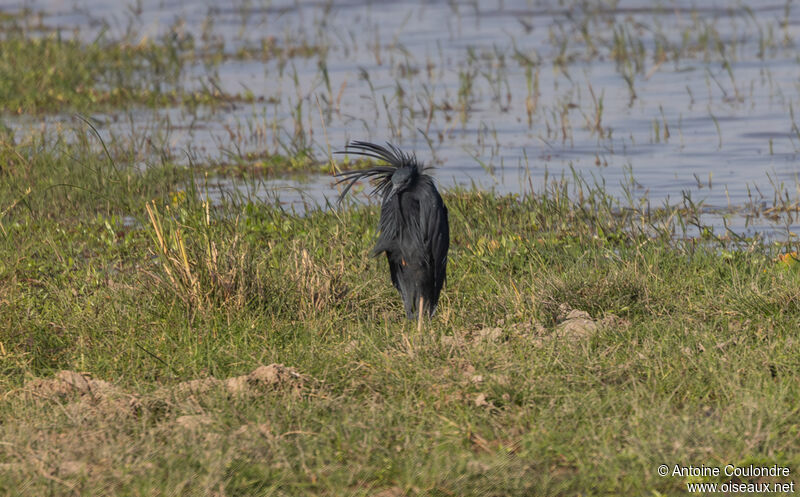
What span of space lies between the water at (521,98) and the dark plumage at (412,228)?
254 cm

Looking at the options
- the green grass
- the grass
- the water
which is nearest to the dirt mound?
the green grass

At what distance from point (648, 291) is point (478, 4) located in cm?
1510

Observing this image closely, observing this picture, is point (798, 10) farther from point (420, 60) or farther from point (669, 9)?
point (420, 60)

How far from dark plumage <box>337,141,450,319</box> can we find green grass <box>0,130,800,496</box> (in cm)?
20

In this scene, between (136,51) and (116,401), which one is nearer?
(116,401)

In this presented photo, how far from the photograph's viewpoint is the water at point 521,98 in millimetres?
9422

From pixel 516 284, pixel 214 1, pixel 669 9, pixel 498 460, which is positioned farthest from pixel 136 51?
pixel 498 460

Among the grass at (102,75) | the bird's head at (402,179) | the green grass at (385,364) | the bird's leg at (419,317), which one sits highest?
the bird's head at (402,179)

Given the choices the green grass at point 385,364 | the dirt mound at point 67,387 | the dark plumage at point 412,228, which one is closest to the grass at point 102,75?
the green grass at point 385,364

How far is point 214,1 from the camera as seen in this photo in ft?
69.0

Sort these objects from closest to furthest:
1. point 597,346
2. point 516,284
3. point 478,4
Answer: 1. point 597,346
2. point 516,284
3. point 478,4

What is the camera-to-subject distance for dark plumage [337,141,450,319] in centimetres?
506

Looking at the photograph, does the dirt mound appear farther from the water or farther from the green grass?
the water

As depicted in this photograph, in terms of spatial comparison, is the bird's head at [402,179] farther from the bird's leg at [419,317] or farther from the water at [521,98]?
the water at [521,98]
